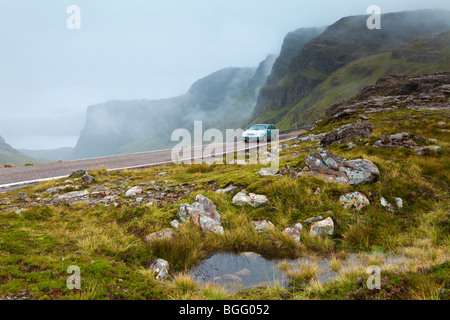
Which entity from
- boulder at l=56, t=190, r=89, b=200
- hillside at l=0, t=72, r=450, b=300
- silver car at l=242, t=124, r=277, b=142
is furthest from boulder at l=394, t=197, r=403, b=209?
silver car at l=242, t=124, r=277, b=142

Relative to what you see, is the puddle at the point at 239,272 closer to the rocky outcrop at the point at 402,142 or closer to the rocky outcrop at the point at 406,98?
the rocky outcrop at the point at 402,142

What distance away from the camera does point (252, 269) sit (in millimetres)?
4348

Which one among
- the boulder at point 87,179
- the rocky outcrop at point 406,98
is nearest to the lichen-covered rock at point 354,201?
the boulder at point 87,179

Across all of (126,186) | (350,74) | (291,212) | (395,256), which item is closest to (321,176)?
A: (291,212)

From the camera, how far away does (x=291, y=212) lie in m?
5.82

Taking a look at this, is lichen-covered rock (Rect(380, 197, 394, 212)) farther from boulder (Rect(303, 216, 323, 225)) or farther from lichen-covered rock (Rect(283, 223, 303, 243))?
lichen-covered rock (Rect(283, 223, 303, 243))

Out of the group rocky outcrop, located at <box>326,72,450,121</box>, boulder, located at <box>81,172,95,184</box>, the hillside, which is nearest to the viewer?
the hillside

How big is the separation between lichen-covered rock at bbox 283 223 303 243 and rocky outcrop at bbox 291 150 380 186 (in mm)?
1988

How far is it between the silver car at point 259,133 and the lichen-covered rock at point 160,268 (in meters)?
19.0

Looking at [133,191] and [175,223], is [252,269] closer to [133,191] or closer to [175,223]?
[175,223]

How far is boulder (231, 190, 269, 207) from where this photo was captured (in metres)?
6.29

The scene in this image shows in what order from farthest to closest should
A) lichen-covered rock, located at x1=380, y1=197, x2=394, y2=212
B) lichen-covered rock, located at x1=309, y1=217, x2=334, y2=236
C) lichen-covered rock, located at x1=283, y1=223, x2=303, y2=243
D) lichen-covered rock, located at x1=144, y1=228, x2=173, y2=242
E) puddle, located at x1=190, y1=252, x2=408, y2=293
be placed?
lichen-covered rock, located at x1=380, y1=197, x2=394, y2=212 → lichen-covered rock, located at x1=309, y1=217, x2=334, y2=236 → lichen-covered rock, located at x1=283, y1=223, x2=303, y2=243 → lichen-covered rock, located at x1=144, y1=228, x2=173, y2=242 → puddle, located at x1=190, y1=252, x2=408, y2=293
